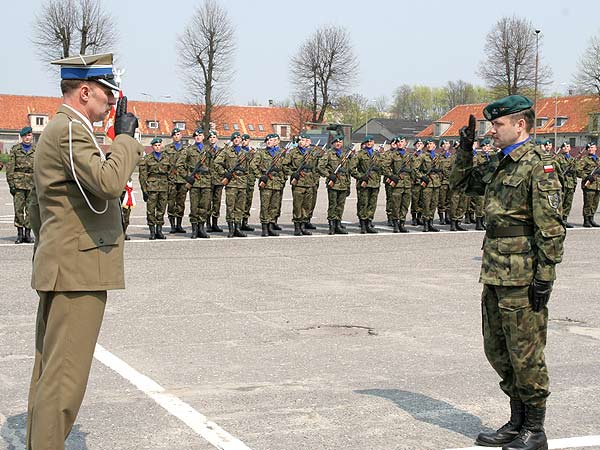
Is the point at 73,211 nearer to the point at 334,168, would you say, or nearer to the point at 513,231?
the point at 513,231

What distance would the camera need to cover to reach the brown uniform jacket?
13.9 feet

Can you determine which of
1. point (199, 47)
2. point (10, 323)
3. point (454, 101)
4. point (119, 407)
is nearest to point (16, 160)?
point (10, 323)

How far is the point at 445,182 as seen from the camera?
841 inches

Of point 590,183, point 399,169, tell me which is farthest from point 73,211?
point 590,183

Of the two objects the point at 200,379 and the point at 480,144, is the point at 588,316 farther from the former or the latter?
the point at 480,144

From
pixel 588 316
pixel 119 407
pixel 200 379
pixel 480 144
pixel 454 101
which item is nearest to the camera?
pixel 119 407

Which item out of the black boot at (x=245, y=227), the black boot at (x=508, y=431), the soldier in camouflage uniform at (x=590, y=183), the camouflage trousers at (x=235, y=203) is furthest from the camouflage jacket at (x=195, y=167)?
the black boot at (x=508, y=431)

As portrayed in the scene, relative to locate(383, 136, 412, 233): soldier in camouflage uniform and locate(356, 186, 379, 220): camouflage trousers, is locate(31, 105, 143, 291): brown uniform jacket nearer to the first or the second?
locate(356, 186, 379, 220): camouflage trousers

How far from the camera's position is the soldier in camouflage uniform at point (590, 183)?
71.1 ft

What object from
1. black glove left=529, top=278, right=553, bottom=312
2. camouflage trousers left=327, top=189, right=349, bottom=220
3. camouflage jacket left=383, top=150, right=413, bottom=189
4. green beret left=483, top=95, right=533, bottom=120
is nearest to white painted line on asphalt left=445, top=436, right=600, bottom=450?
black glove left=529, top=278, right=553, bottom=312

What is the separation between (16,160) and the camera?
52.4 ft

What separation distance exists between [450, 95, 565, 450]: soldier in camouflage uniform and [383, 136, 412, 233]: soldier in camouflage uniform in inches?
566

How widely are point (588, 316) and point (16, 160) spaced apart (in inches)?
414

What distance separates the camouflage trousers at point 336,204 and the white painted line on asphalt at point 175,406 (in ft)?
38.4
